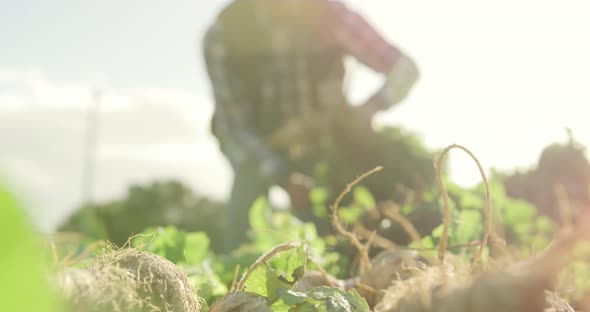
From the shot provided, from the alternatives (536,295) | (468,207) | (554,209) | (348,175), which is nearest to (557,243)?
(536,295)

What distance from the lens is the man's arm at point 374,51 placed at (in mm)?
5418

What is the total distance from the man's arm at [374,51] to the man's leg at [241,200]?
149 cm

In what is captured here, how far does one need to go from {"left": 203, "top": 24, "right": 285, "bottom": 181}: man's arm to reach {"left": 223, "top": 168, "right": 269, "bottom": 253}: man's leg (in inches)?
6.8

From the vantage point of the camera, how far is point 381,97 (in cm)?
520

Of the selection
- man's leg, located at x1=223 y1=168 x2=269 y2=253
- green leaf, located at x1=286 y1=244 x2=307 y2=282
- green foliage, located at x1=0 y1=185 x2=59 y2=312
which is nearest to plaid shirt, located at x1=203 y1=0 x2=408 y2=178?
man's leg, located at x1=223 y1=168 x2=269 y2=253

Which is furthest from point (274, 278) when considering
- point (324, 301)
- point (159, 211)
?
point (159, 211)

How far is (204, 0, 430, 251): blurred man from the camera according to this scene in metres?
5.19

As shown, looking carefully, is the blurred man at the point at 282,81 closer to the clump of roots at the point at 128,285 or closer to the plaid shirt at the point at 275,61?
the plaid shirt at the point at 275,61

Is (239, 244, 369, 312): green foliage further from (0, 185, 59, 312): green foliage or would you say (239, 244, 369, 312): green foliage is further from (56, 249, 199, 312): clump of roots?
(0, 185, 59, 312): green foliage

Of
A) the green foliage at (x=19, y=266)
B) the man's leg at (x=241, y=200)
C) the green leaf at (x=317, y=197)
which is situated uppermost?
the green foliage at (x=19, y=266)

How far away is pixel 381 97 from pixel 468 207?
3487mm

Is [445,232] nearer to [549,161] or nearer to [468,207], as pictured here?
[468,207]

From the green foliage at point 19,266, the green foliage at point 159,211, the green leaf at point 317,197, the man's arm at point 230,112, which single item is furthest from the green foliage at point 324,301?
the green foliage at point 159,211

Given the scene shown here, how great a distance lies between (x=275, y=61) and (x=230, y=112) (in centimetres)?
72
